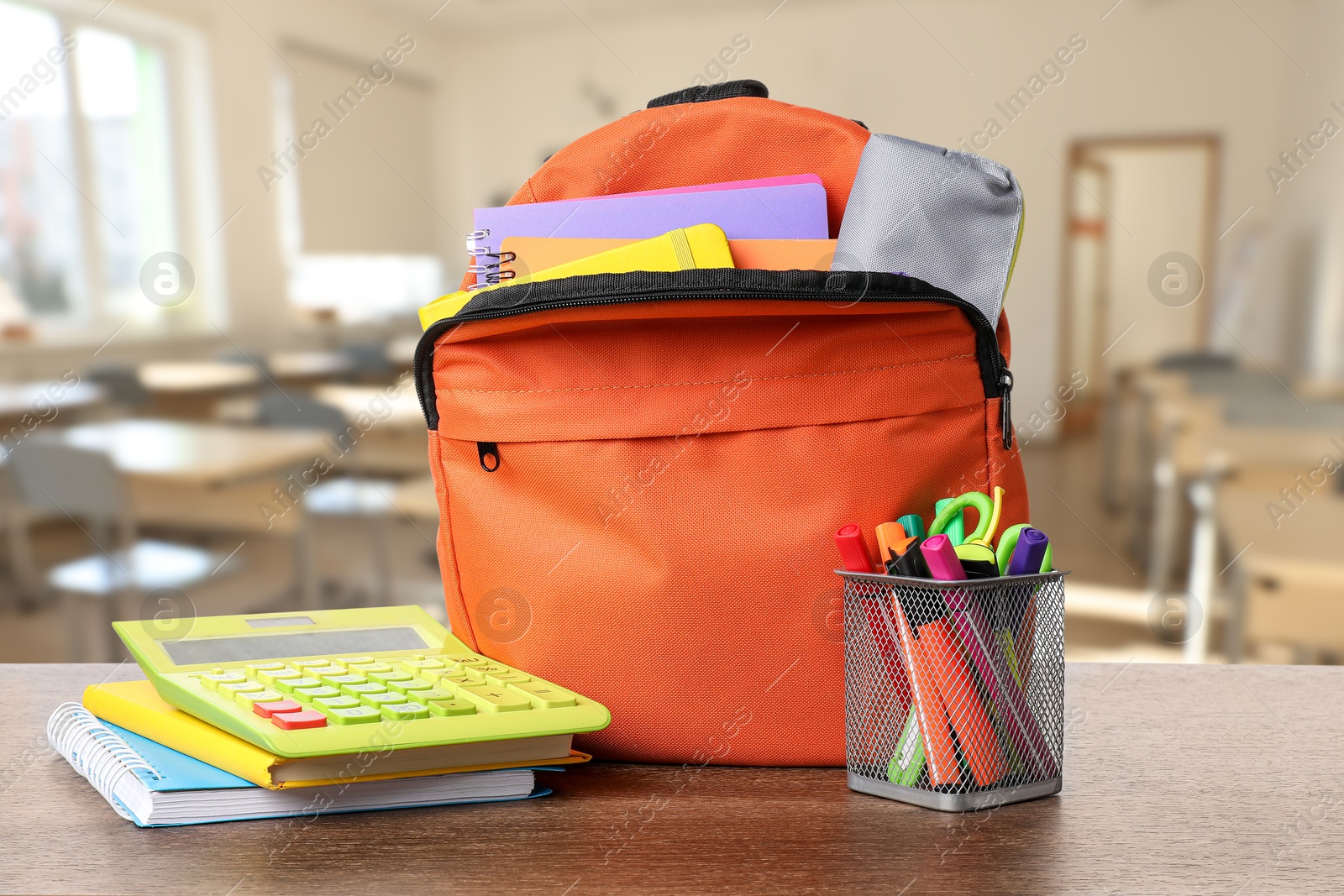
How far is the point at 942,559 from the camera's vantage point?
438mm

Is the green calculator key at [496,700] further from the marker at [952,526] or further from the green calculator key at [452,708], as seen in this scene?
the marker at [952,526]

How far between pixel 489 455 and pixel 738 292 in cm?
16

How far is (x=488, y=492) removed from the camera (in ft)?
1.80

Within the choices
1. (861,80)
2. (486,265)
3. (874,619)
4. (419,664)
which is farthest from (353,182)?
(874,619)

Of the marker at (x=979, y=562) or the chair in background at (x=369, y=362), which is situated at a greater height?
the marker at (x=979, y=562)

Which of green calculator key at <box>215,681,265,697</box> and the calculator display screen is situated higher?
green calculator key at <box>215,681,265,697</box>

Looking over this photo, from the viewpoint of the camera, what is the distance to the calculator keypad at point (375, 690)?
44 cm

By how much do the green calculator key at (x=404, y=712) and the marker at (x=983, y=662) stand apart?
205 millimetres

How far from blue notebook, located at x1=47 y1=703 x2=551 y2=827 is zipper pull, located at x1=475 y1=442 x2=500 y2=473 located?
150mm

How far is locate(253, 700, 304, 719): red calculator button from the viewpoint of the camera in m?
0.44

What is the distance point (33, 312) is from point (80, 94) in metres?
0.56

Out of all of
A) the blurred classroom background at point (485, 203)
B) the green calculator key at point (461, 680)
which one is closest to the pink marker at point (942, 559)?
the green calculator key at point (461, 680)

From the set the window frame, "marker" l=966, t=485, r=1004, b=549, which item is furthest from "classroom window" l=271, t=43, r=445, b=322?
"marker" l=966, t=485, r=1004, b=549

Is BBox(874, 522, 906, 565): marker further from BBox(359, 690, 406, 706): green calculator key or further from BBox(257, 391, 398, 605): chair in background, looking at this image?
BBox(257, 391, 398, 605): chair in background
